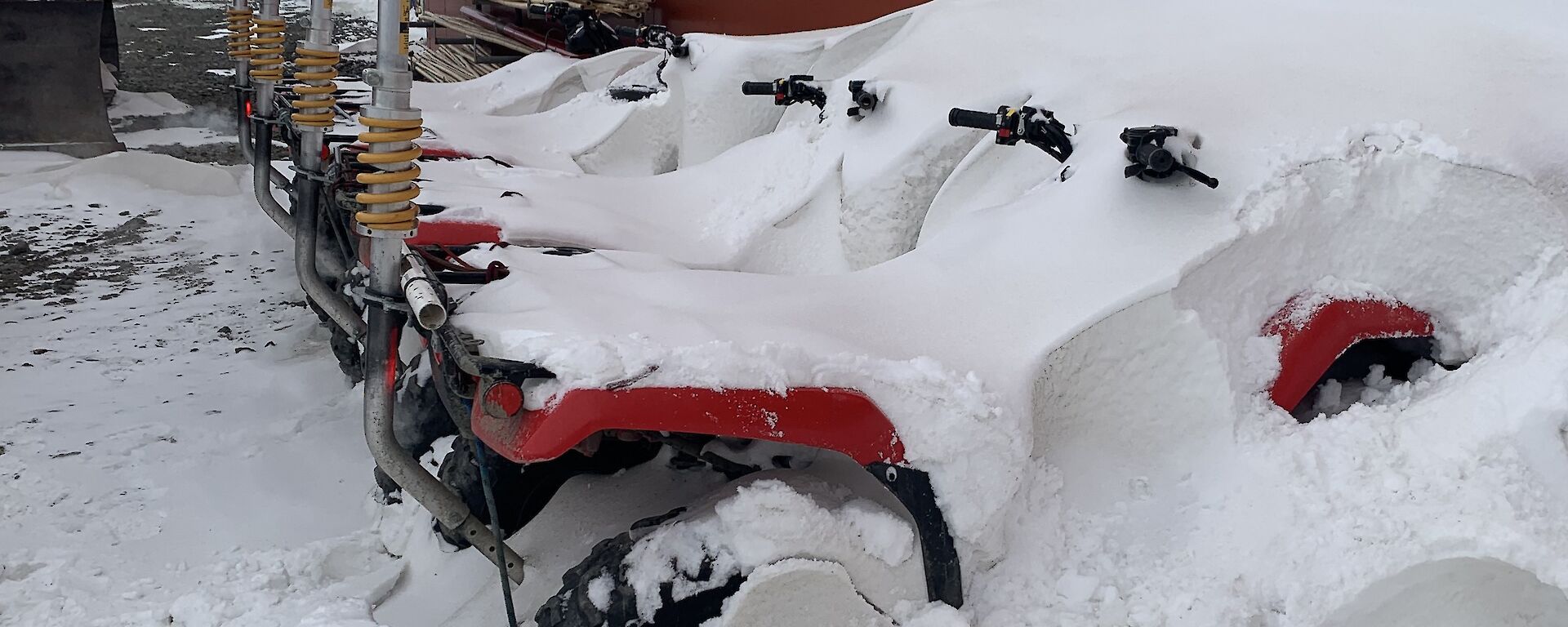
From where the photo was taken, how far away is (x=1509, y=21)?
99.0 inches

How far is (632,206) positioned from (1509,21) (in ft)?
8.61

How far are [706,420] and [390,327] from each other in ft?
2.35

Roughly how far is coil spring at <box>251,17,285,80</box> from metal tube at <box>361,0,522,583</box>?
245 cm

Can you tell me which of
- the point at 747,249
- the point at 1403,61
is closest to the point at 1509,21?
the point at 1403,61

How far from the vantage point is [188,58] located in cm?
1359

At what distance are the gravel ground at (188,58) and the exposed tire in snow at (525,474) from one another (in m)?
6.04

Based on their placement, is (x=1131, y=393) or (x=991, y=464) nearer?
(x=991, y=464)

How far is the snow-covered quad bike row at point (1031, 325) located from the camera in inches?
74.5

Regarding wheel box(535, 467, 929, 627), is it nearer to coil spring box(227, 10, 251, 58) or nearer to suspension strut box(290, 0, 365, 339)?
suspension strut box(290, 0, 365, 339)

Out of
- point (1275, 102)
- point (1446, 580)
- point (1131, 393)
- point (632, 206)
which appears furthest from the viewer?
point (632, 206)

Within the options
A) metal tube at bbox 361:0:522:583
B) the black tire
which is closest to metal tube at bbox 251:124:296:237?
metal tube at bbox 361:0:522:583

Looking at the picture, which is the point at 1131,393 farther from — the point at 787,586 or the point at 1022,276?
the point at 787,586

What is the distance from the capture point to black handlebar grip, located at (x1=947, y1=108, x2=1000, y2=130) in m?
2.54

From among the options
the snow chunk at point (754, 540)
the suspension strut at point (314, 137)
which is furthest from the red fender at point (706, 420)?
the suspension strut at point (314, 137)
